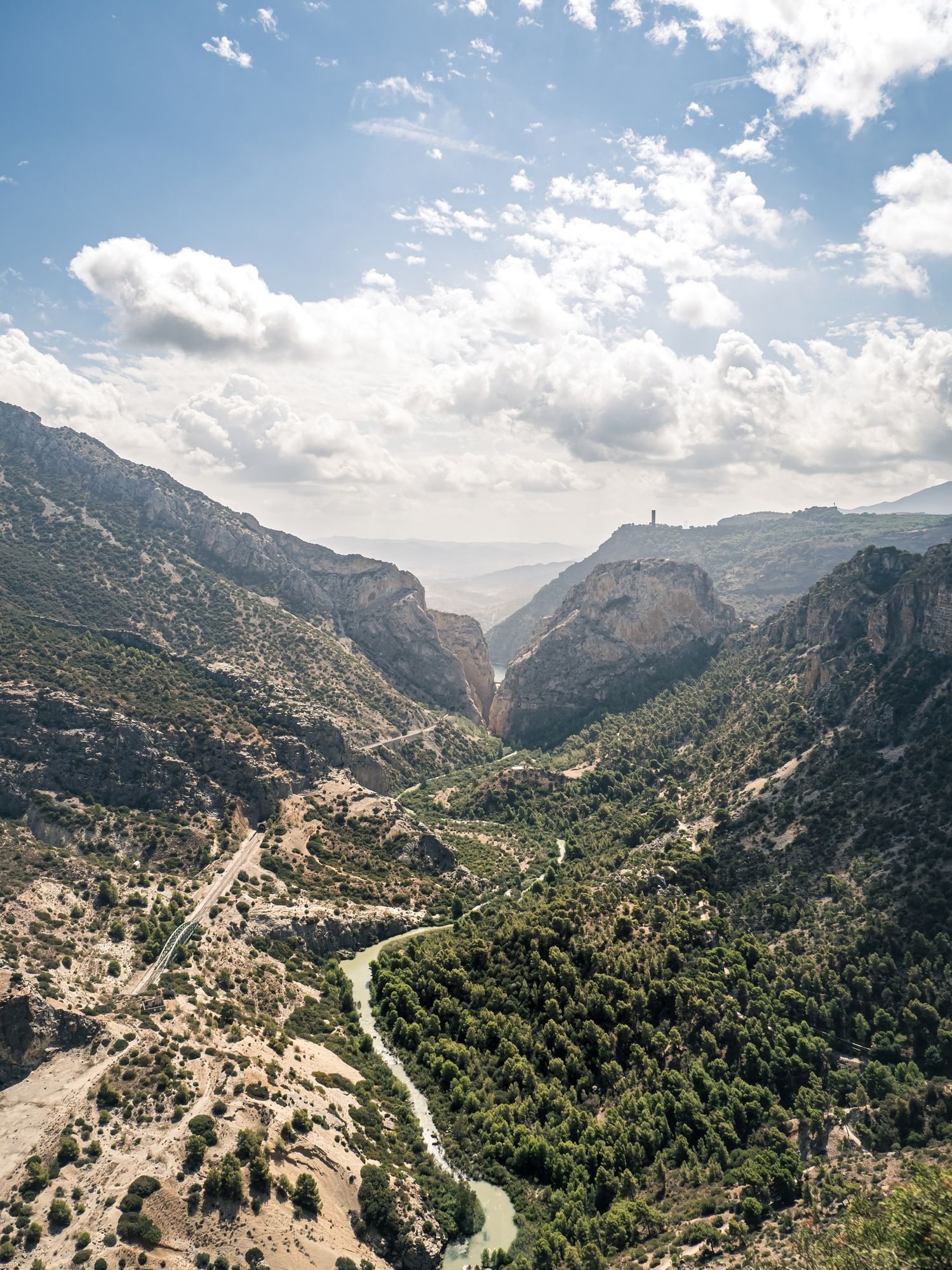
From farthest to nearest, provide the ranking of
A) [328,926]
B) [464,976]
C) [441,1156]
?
[328,926]
[464,976]
[441,1156]

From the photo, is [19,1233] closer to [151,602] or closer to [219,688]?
[219,688]

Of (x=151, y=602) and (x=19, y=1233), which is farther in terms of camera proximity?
(x=151, y=602)

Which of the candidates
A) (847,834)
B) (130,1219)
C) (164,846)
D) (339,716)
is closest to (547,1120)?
(130,1219)

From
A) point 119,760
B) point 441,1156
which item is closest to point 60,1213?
point 441,1156

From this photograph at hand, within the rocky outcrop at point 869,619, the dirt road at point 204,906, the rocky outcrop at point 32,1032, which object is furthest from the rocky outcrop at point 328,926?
the rocky outcrop at point 869,619

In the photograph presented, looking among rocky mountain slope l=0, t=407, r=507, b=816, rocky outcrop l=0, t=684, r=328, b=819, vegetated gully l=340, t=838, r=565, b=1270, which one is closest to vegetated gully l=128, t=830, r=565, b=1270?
vegetated gully l=340, t=838, r=565, b=1270

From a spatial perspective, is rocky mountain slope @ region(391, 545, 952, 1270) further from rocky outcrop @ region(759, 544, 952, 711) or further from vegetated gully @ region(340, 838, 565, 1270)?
vegetated gully @ region(340, 838, 565, 1270)

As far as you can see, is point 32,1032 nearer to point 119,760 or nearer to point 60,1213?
point 60,1213
